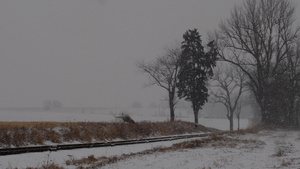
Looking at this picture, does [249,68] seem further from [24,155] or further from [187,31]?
[24,155]

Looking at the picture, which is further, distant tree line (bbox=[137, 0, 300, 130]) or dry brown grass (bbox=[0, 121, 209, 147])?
distant tree line (bbox=[137, 0, 300, 130])

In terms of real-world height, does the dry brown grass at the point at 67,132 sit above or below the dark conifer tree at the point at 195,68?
below

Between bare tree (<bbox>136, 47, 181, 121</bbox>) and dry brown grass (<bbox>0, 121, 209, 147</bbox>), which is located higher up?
bare tree (<bbox>136, 47, 181, 121</bbox>)

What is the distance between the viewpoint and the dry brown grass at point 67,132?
15.7 meters

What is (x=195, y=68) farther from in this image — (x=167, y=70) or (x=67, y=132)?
(x=67, y=132)

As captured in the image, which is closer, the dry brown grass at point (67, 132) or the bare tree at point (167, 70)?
the dry brown grass at point (67, 132)

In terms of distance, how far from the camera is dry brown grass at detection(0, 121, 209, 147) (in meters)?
15.7

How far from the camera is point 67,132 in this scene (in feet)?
62.1

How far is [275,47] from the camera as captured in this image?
36969mm

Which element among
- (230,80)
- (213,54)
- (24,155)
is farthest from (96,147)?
(230,80)

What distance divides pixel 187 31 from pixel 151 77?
10674 millimetres

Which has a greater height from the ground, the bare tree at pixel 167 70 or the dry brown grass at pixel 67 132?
the bare tree at pixel 167 70

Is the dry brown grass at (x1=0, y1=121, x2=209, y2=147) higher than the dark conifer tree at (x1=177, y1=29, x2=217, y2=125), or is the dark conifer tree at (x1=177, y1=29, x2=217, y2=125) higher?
the dark conifer tree at (x1=177, y1=29, x2=217, y2=125)

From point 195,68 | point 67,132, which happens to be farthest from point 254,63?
point 67,132
